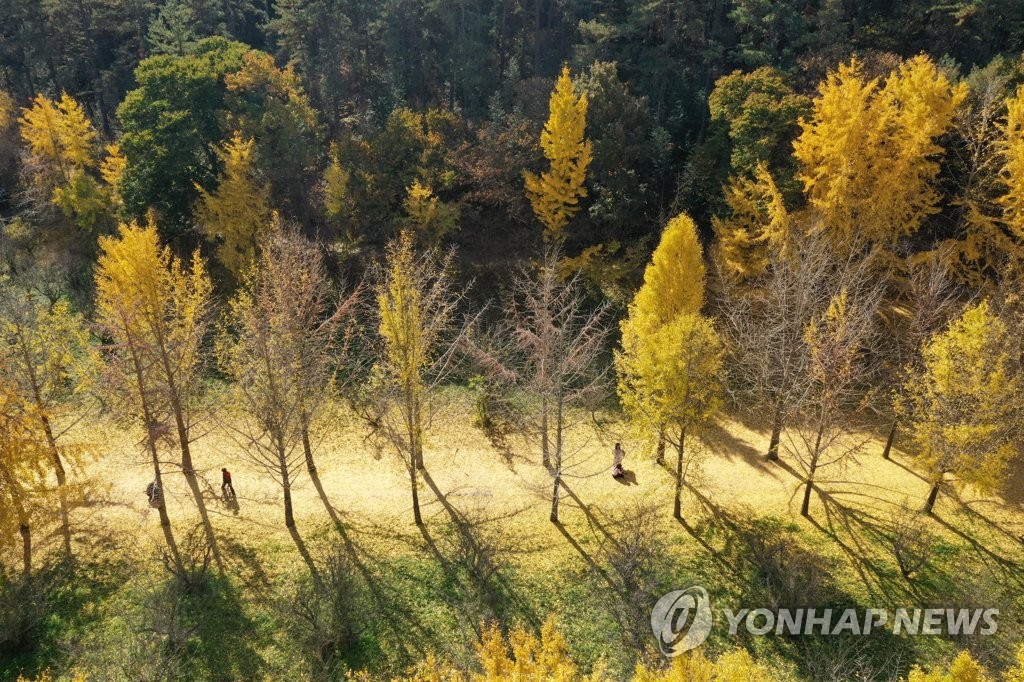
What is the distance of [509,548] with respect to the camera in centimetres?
1958

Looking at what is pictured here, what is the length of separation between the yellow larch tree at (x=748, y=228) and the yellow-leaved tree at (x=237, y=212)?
2169cm

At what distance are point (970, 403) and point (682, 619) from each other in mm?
10279

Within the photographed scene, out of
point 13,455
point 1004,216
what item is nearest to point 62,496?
point 13,455

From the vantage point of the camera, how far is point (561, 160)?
29984mm

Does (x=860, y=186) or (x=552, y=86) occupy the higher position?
(x=552, y=86)

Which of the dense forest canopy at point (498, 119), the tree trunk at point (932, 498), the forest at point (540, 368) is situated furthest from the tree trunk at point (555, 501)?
the dense forest canopy at point (498, 119)

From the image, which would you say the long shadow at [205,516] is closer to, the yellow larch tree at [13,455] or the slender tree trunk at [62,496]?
the slender tree trunk at [62,496]

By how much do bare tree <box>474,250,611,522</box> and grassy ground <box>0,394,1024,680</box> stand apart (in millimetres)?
1155

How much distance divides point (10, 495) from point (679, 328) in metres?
19.3

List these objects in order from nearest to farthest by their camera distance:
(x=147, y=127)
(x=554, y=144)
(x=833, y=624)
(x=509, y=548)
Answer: (x=833, y=624) → (x=509, y=548) → (x=554, y=144) → (x=147, y=127)

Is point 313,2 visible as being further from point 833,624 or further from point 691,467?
point 833,624

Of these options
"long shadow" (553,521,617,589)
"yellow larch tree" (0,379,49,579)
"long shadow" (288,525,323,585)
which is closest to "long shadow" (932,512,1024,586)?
"long shadow" (553,521,617,589)

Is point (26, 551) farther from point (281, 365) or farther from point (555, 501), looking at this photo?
point (555, 501)

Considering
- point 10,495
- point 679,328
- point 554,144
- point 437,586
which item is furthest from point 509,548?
point 554,144
